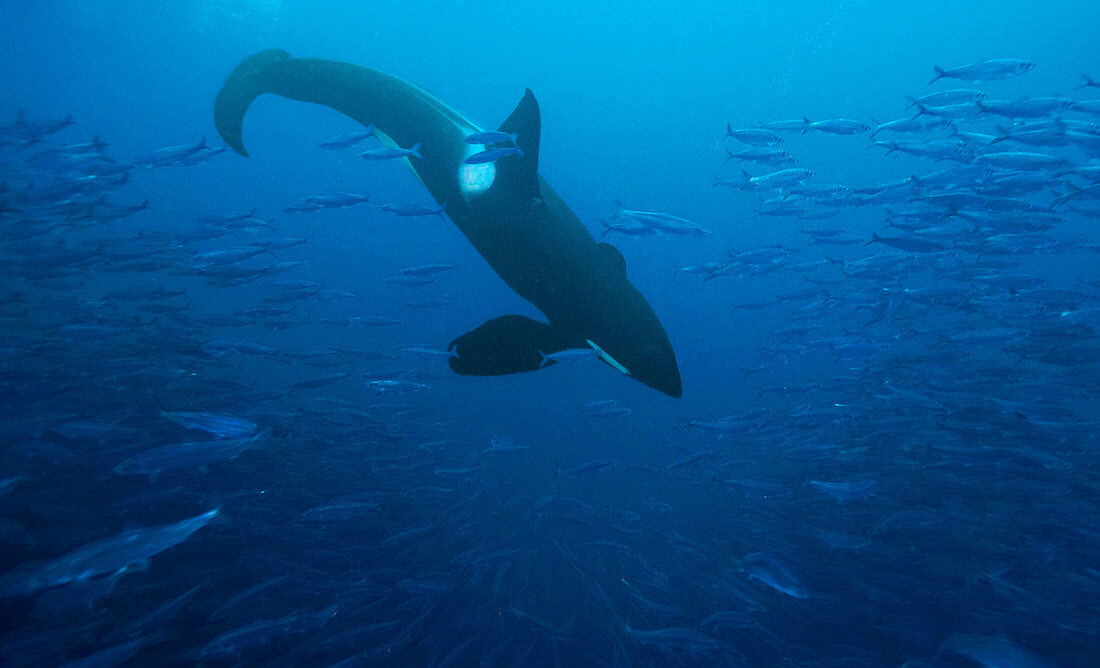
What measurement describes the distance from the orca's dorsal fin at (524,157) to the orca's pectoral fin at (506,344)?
0.79 metres

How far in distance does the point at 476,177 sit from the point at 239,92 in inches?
112

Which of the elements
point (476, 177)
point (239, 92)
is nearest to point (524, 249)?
point (476, 177)

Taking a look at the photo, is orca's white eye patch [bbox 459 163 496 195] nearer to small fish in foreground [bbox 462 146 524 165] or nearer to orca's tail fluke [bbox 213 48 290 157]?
small fish in foreground [bbox 462 146 524 165]

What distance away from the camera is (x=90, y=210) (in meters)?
8.55

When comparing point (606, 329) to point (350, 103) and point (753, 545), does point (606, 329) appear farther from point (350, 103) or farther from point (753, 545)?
point (753, 545)

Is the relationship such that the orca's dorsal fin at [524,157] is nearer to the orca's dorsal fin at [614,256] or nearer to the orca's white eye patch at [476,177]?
the orca's white eye patch at [476,177]

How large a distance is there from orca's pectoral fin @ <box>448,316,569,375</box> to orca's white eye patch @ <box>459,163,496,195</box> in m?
0.86

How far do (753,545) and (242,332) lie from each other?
86.1ft

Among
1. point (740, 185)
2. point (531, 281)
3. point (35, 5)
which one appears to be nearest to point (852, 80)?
point (740, 185)

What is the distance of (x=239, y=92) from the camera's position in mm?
4660

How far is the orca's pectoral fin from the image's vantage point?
127 inches

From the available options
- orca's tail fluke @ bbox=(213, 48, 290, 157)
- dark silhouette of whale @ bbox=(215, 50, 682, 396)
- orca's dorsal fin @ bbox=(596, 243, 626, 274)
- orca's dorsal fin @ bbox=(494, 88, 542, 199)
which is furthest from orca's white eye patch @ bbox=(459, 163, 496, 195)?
orca's tail fluke @ bbox=(213, 48, 290, 157)

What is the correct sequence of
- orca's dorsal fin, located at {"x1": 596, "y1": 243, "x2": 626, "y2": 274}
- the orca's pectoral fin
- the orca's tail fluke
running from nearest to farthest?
the orca's pectoral fin, orca's dorsal fin, located at {"x1": 596, "y1": 243, "x2": 626, "y2": 274}, the orca's tail fluke

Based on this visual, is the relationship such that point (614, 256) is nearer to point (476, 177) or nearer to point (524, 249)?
point (524, 249)
